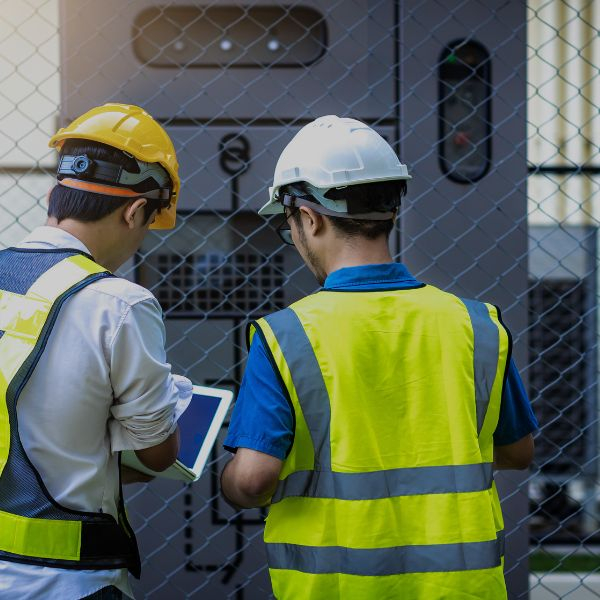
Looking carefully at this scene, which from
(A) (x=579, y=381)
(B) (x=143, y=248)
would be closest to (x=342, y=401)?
(B) (x=143, y=248)

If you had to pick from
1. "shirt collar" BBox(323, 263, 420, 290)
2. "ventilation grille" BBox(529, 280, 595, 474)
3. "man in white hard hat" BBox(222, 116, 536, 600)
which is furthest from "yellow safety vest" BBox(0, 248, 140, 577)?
"ventilation grille" BBox(529, 280, 595, 474)

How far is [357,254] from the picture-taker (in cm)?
134

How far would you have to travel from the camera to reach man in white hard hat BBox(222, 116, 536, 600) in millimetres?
1237

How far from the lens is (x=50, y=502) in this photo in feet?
4.03

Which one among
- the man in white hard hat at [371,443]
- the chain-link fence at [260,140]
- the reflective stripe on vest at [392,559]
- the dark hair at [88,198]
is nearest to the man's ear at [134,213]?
the dark hair at [88,198]

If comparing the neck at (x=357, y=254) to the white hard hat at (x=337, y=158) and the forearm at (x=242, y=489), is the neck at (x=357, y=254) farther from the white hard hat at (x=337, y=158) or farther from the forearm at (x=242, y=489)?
the forearm at (x=242, y=489)

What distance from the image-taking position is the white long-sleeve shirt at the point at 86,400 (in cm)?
122

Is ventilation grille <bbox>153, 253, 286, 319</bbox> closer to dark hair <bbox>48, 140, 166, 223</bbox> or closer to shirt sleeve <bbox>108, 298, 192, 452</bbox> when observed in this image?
dark hair <bbox>48, 140, 166, 223</bbox>

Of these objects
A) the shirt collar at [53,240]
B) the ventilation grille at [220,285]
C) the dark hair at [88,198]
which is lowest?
the ventilation grille at [220,285]

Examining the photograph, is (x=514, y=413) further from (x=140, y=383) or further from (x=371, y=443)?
(x=140, y=383)

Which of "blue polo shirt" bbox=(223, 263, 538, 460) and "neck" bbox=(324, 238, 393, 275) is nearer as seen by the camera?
"blue polo shirt" bbox=(223, 263, 538, 460)

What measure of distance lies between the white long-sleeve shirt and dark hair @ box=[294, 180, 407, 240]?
1.11ft

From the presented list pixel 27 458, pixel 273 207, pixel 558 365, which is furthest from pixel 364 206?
pixel 558 365

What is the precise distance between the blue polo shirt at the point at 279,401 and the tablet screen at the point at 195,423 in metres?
0.27
